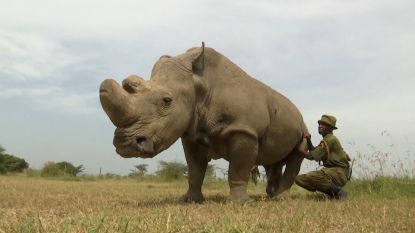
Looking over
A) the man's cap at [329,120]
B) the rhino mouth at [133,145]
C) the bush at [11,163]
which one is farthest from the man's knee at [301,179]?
the bush at [11,163]

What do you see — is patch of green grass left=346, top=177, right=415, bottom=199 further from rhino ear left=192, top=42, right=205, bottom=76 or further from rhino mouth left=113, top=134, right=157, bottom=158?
rhino mouth left=113, top=134, right=157, bottom=158

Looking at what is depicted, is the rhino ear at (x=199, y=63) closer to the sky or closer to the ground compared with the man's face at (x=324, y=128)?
closer to the sky

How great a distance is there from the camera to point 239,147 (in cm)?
564

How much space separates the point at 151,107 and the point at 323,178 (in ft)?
8.98

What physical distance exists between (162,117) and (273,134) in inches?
73.1

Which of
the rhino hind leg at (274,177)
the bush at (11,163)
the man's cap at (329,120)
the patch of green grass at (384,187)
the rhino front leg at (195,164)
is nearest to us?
the rhino front leg at (195,164)

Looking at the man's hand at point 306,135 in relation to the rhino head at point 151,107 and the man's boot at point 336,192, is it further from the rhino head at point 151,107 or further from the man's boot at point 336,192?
the rhino head at point 151,107

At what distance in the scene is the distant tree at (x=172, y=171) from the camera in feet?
47.5

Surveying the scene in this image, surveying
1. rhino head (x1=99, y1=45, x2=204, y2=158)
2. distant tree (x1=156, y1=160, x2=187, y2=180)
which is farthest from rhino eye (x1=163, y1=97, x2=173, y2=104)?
distant tree (x1=156, y1=160, x2=187, y2=180)

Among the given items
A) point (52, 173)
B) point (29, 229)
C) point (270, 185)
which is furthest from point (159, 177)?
point (29, 229)

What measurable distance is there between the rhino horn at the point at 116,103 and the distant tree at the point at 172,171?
31.8 feet

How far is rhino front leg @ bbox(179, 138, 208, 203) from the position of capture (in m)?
6.11

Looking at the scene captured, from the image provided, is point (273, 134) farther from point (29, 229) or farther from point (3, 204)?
point (29, 229)

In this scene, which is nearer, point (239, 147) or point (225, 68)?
point (239, 147)
